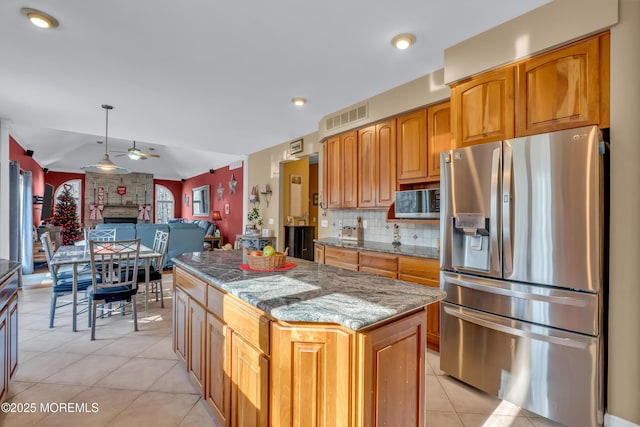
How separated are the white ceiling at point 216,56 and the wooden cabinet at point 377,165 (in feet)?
1.51

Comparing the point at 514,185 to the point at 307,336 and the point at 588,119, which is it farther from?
the point at 307,336

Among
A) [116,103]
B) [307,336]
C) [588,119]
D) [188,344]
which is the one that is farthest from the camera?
[116,103]

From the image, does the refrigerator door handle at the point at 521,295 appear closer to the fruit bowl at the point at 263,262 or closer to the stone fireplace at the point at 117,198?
the fruit bowl at the point at 263,262

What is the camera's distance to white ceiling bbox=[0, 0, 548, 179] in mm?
2084

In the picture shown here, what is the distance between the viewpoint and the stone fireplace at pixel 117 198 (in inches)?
416

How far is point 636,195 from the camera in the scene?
167cm

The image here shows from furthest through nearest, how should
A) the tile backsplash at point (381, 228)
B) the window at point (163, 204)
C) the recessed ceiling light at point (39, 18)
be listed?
the window at point (163, 204) < the tile backsplash at point (381, 228) < the recessed ceiling light at point (39, 18)

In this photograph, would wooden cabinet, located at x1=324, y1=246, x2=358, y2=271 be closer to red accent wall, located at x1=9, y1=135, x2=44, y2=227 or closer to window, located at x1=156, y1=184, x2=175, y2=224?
red accent wall, located at x1=9, y1=135, x2=44, y2=227

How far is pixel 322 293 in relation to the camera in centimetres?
139

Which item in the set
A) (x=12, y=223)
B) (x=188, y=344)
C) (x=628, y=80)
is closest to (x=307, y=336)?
(x=188, y=344)

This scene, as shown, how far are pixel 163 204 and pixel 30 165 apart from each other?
17.4 feet

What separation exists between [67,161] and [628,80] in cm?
1248

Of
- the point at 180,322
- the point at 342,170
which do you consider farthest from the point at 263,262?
the point at 342,170

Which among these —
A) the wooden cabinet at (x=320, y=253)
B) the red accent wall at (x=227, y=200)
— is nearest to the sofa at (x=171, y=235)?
the red accent wall at (x=227, y=200)
